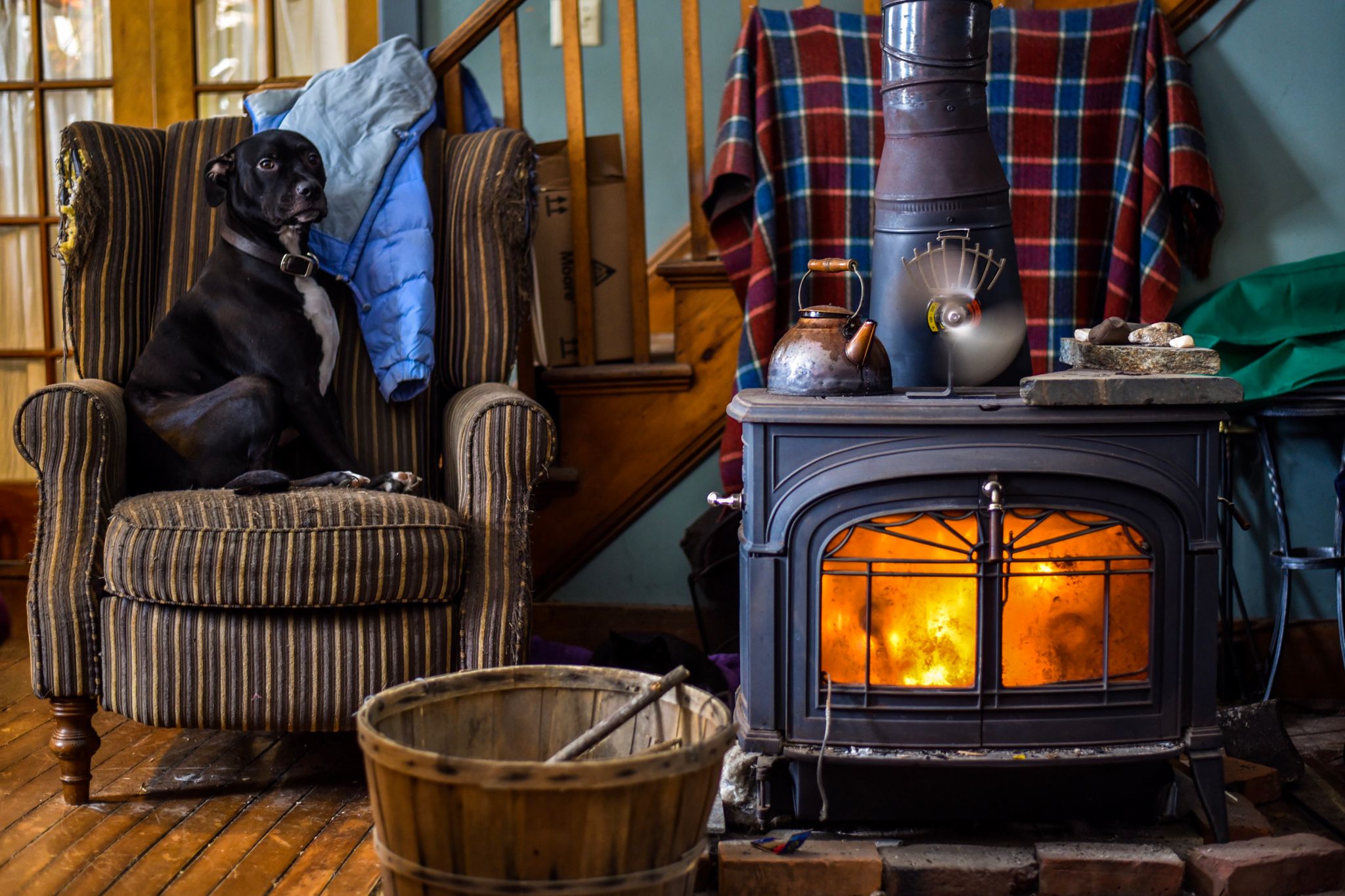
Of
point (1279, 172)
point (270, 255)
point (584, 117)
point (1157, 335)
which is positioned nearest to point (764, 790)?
point (1157, 335)

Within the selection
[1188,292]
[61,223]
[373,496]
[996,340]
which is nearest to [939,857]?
[996,340]

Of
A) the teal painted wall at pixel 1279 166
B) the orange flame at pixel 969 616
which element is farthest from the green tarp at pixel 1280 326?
the orange flame at pixel 969 616

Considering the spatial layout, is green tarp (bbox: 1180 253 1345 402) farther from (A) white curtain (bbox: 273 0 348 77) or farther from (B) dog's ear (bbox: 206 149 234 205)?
(A) white curtain (bbox: 273 0 348 77)

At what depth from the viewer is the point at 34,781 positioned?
83.0 inches

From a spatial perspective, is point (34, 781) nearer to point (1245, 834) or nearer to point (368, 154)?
point (368, 154)

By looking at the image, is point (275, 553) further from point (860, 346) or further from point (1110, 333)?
point (1110, 333)

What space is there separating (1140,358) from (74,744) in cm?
183

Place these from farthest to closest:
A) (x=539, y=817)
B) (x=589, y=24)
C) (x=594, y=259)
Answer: (x=589, y=24)
(x=594, y=259)
(x=539, y=817)

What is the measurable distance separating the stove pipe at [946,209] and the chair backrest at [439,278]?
86 cm

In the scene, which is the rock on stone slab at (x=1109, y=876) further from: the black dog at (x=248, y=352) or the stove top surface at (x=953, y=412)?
the black dog at (x=248, y=352)

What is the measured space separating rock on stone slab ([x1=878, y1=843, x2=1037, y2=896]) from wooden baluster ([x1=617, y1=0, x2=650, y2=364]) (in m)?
1.37

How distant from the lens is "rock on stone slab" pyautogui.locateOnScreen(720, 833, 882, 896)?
169 centimetres

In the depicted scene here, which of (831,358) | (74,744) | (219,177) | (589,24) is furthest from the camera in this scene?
(589,24)

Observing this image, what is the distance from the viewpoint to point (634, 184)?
274 centimetres
